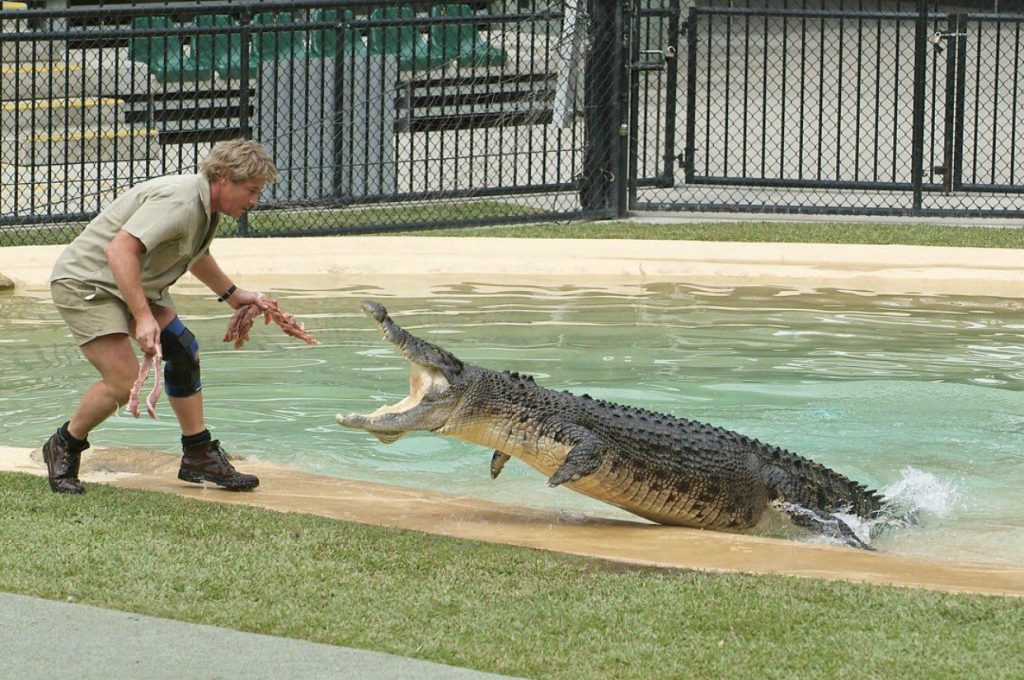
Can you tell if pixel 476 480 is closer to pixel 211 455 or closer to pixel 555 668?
pixel 211 455

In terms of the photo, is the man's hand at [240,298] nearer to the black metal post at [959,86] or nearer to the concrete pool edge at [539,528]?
the concrete pool edge at [539,528]

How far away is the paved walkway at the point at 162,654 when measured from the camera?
3.47m

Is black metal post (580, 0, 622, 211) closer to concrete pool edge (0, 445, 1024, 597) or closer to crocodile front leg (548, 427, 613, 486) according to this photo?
concrete pool edge (0, 445, 1024, 597)

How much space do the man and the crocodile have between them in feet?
2.34

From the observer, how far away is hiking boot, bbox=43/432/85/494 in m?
5.14

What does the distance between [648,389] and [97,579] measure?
13.6 feet

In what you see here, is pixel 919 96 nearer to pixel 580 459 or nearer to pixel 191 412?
pixel 580 459

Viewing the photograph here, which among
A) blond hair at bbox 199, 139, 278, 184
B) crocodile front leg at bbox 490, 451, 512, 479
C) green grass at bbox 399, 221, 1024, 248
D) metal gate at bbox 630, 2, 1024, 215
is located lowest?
crocodile front leg at bbox 490, 451, 512, 479

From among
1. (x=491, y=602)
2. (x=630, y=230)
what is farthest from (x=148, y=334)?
(x=630, y=230)

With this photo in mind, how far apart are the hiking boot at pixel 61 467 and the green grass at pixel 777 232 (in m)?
7.01

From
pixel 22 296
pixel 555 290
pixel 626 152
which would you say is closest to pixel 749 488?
pixel 555 290

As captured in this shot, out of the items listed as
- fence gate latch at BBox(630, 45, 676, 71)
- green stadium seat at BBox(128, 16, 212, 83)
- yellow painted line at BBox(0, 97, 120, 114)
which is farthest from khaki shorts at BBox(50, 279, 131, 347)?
green stadium seat at BBox(128, 16, 212, 83)

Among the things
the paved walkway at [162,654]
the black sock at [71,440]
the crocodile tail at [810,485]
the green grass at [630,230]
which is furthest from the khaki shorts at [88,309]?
the green grass at [630,230]

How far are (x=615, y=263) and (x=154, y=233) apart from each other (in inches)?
244
